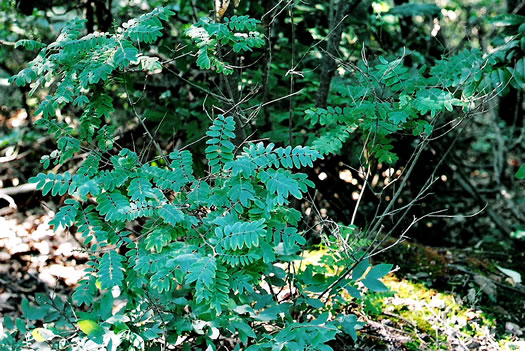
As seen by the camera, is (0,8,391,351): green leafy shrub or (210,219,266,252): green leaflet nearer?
(210,219,266,252): green leaflet

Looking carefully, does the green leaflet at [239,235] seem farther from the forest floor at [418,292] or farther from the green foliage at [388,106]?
the green foliage at [388,106]

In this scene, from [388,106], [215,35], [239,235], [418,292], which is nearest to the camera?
[239,235]

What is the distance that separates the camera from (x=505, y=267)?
3764mm

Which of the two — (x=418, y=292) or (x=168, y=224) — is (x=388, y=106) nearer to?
(x=168, y=224)

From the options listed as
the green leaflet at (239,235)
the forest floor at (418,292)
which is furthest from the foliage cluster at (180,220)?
the forest floor at (418,292)

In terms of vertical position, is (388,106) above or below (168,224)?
above

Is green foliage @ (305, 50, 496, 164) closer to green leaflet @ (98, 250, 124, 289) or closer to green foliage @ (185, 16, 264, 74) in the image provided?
green foliage @ (185, 16, 264, 74)

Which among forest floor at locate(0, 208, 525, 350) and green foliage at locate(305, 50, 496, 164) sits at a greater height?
green foliage at locate(305, 50, 496, 164)

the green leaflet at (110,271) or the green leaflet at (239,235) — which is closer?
the green leaflet at (239,235)

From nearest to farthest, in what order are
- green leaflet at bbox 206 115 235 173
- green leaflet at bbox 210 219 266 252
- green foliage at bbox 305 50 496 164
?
green leaflet at bbox 210 219 266 252
green leaflet at bbox 206 115 235 173
green foliage at bbox 305 50 496 164

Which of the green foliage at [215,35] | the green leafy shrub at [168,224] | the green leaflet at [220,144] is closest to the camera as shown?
the green leafy shrub at [168,224]

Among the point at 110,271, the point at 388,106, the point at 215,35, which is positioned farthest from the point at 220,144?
the point at 388,106

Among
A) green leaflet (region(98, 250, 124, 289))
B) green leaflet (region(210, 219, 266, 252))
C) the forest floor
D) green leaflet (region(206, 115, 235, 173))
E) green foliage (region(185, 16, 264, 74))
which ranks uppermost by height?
green foliage (region(185, 16, 264, 74))

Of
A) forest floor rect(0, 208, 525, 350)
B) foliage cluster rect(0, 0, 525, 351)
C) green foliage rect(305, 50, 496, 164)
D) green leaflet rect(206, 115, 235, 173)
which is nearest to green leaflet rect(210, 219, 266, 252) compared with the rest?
foliage cluster rect(0, 0, 525, 351)
